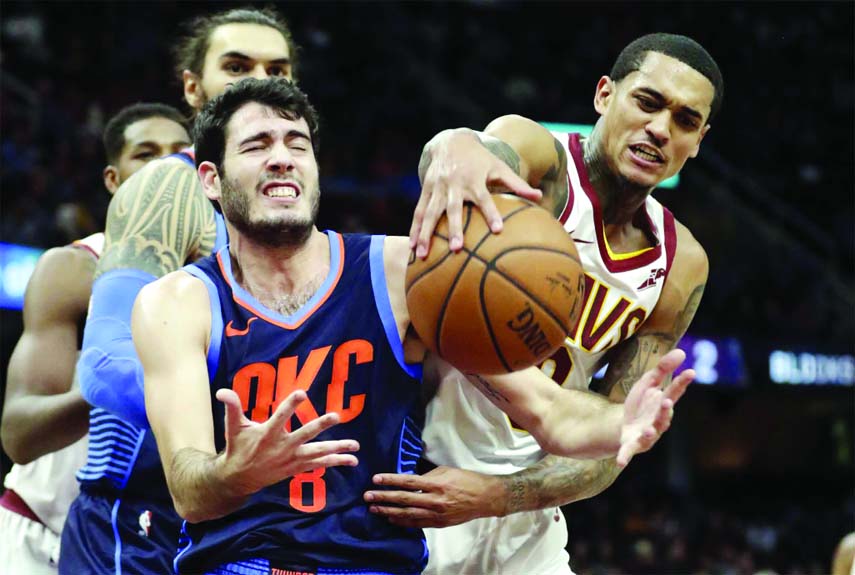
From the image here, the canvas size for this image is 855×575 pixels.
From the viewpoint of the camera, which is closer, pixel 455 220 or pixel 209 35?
pixel 455 220

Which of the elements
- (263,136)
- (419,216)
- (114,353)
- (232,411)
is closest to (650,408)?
(419,216)

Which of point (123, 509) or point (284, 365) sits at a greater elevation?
point (284, 365)

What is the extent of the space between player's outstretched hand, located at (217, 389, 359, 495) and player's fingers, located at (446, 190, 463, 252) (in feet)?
1.66

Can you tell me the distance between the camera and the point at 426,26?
17.0 metres

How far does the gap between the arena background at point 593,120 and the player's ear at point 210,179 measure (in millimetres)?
6930

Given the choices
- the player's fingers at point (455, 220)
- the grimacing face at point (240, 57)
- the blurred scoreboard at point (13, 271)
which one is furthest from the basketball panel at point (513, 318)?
the blurred scoreboard at point (13, 271)

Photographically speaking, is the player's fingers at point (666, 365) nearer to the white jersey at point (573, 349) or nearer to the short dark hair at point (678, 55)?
the white jersey at point (573, 349)

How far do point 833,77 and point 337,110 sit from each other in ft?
26.8

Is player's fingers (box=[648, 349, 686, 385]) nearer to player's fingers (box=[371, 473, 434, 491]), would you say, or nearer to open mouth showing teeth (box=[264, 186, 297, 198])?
player's fingers (box=[371, 473, 434, 491])

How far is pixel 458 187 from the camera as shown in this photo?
2641 mm

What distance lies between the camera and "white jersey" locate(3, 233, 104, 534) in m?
4.25

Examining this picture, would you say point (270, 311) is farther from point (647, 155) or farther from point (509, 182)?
point (647, 155)

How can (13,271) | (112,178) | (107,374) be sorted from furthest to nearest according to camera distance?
(13,271) < (112,178) < (107,374)

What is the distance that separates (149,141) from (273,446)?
266cm
